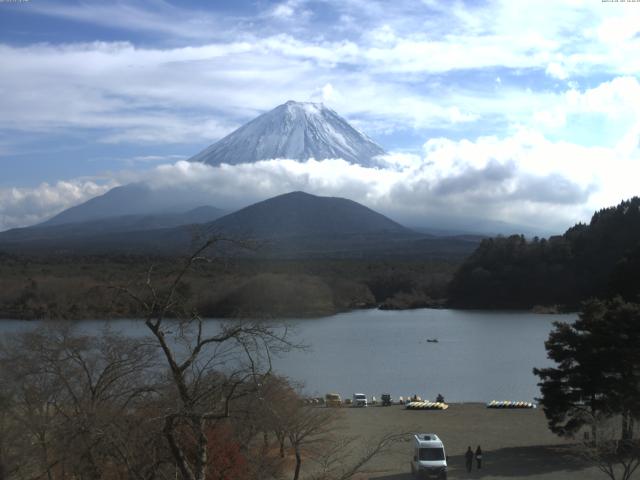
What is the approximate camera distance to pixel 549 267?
48312 millimetres

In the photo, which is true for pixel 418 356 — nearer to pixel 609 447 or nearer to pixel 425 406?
pixel 425 406

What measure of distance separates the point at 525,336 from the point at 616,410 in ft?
71.7

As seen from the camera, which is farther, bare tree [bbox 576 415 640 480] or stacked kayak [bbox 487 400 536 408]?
stacked kayak [bbox 487 400 536 408]

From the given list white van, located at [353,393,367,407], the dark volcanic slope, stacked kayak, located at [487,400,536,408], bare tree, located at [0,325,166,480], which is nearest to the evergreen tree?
stacked kayak, located at [487,400,536,408]

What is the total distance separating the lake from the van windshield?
159 inches

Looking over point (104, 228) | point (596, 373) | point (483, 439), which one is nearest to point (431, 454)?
point (596, 373)

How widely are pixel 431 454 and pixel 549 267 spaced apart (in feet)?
131

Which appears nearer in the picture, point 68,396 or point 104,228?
point 68,396

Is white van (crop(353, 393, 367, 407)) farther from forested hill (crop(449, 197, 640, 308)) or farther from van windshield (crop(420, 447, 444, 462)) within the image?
forested hill (crop(449, 197, 640, 308))

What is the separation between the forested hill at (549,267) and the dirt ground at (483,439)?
31.4 meters

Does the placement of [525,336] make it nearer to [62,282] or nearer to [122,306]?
[62,282]

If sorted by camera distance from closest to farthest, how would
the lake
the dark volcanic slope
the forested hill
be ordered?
the lake → the forested hill → the dark volcanic slope

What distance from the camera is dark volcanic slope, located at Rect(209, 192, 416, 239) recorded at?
344 ft

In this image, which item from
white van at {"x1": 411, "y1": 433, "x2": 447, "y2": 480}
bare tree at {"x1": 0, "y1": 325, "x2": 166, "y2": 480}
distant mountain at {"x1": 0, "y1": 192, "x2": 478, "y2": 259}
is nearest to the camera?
bare tree at {"x1": 0, "y1": 325, "x2": 166, "y2": 480}
